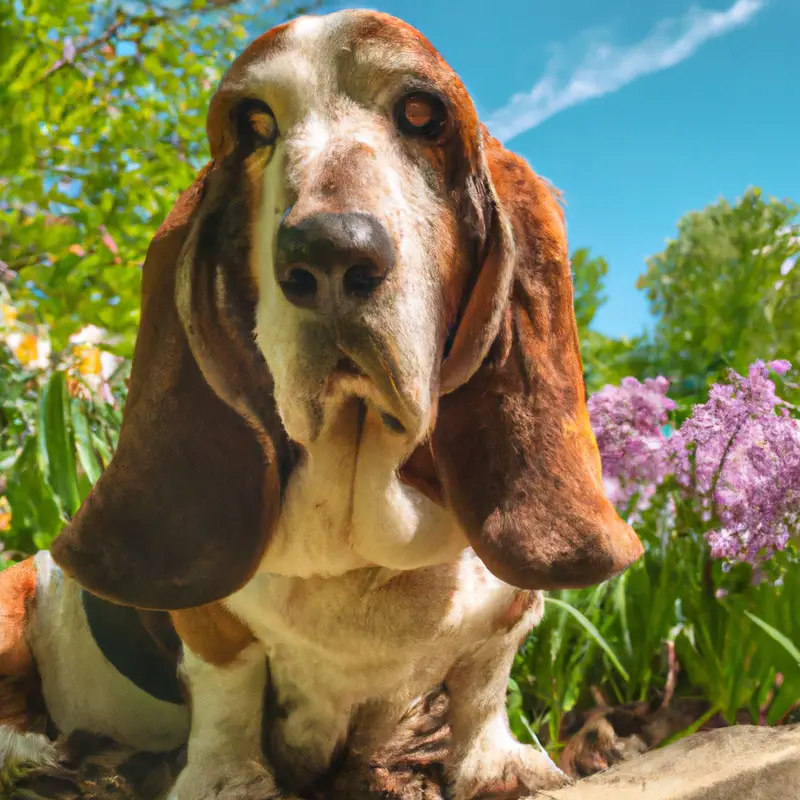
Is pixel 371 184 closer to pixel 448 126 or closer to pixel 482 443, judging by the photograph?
pixel 448 126

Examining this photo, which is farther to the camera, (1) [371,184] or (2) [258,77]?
(2) [258,77]

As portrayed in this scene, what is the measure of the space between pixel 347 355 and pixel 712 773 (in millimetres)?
929

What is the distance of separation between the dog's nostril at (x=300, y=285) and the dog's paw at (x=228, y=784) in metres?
0.85

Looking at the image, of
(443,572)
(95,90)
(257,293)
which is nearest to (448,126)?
(257,293)

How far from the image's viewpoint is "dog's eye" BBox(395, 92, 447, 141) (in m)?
1.10

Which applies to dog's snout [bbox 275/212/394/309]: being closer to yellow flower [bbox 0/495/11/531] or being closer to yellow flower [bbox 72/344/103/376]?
yellow flower [bbox 0/495/11/531]

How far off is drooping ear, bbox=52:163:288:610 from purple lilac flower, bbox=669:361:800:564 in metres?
1.14

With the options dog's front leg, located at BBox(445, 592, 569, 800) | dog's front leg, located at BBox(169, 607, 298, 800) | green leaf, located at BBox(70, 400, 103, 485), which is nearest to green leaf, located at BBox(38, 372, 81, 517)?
green leaf, located at BBox(70, 400, 103, 485)

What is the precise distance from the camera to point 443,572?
1.30 metres

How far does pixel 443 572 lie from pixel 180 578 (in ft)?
1.31

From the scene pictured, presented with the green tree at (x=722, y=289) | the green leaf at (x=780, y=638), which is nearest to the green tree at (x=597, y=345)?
the green tree at (x=722, y=289)

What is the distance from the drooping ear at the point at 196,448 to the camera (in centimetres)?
117

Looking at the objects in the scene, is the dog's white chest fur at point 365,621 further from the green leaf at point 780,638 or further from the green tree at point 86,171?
the green tree at point 86,171

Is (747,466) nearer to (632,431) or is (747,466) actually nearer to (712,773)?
(632,431)
